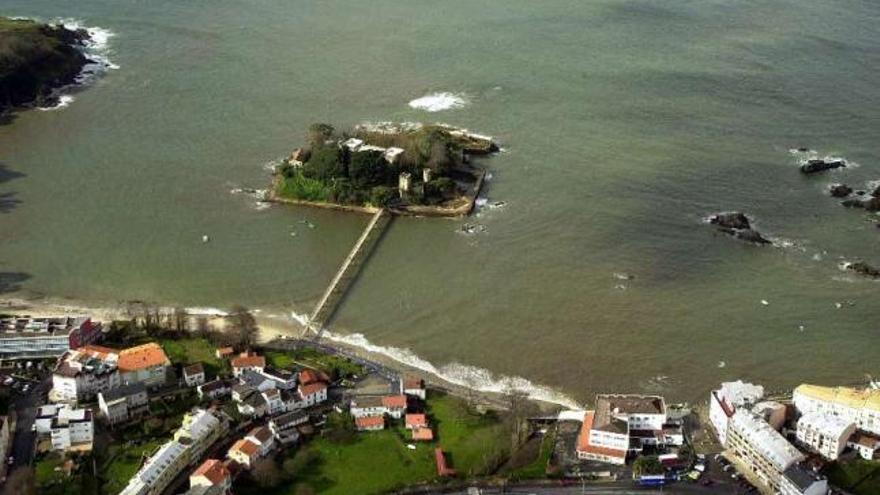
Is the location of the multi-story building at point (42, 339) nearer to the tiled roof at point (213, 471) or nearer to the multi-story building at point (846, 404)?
the tiled roof at point (213, 471)

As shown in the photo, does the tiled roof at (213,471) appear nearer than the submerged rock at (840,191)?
Yes

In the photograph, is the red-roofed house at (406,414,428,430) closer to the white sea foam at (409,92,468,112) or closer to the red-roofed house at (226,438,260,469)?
the red-roofed house at (226,438,260,469)

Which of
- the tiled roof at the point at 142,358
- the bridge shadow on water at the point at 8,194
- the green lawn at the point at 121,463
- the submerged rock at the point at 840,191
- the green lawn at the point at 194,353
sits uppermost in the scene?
the submerged rock at the point at 840,191

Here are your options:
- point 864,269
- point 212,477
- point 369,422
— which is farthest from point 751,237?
point 212,477

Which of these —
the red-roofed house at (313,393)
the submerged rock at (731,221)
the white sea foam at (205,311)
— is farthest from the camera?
the submerged rock at (731,221)

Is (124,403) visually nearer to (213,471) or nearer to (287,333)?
(213,471)

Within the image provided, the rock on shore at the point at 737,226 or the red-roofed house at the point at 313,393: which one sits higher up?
the rock on shore at the point at 737,226

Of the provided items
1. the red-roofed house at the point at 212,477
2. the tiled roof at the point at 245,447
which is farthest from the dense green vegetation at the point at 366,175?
the red-roofed house at the point at 212,477

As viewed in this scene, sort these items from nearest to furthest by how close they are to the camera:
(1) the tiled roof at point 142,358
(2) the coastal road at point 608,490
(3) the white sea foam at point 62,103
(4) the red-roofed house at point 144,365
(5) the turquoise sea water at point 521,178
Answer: (2) the coastal road at point 608,490 → (4) the red-roofed house at point 144,365 → (1) the tiled roof at point 142,358 → (5) the turquoise sea water at point 521,178 → (3) the white sea foam at point 62,103
